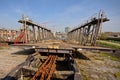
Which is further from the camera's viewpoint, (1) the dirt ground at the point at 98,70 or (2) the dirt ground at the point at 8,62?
(2) the dirt ground at the point at 8,62

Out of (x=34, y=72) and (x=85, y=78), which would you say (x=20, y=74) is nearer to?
(x=34, y=72)

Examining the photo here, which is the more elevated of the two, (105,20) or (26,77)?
(105,20)

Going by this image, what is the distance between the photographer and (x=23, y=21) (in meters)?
16.4

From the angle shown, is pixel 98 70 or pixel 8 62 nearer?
pixel 98 70

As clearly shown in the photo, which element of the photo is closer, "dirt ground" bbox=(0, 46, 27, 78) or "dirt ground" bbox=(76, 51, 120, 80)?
"dirt ground" bbox=(76, 51, 120, 80)

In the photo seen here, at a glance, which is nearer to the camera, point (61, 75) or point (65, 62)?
point (61, 75)

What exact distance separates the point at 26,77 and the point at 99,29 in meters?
12.5

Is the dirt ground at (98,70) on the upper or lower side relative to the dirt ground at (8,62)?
lower

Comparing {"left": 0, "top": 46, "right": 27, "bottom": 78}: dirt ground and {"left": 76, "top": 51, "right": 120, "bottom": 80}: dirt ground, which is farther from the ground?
{"left": 0, "top": 46, "right": 27, "bottom": 78}: dirt ground

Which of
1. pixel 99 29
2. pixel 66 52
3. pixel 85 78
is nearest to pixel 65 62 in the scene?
pixel 66 52

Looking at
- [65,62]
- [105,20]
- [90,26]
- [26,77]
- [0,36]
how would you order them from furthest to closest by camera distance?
[0,36] < [90,26] < [105,20] < [65,62] < [26,77]

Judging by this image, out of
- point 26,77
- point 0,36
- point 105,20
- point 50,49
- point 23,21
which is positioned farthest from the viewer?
point 0,36

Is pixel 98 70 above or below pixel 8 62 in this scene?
below

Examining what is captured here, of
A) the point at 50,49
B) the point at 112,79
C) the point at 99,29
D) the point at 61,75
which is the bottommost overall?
the point at 112,79
